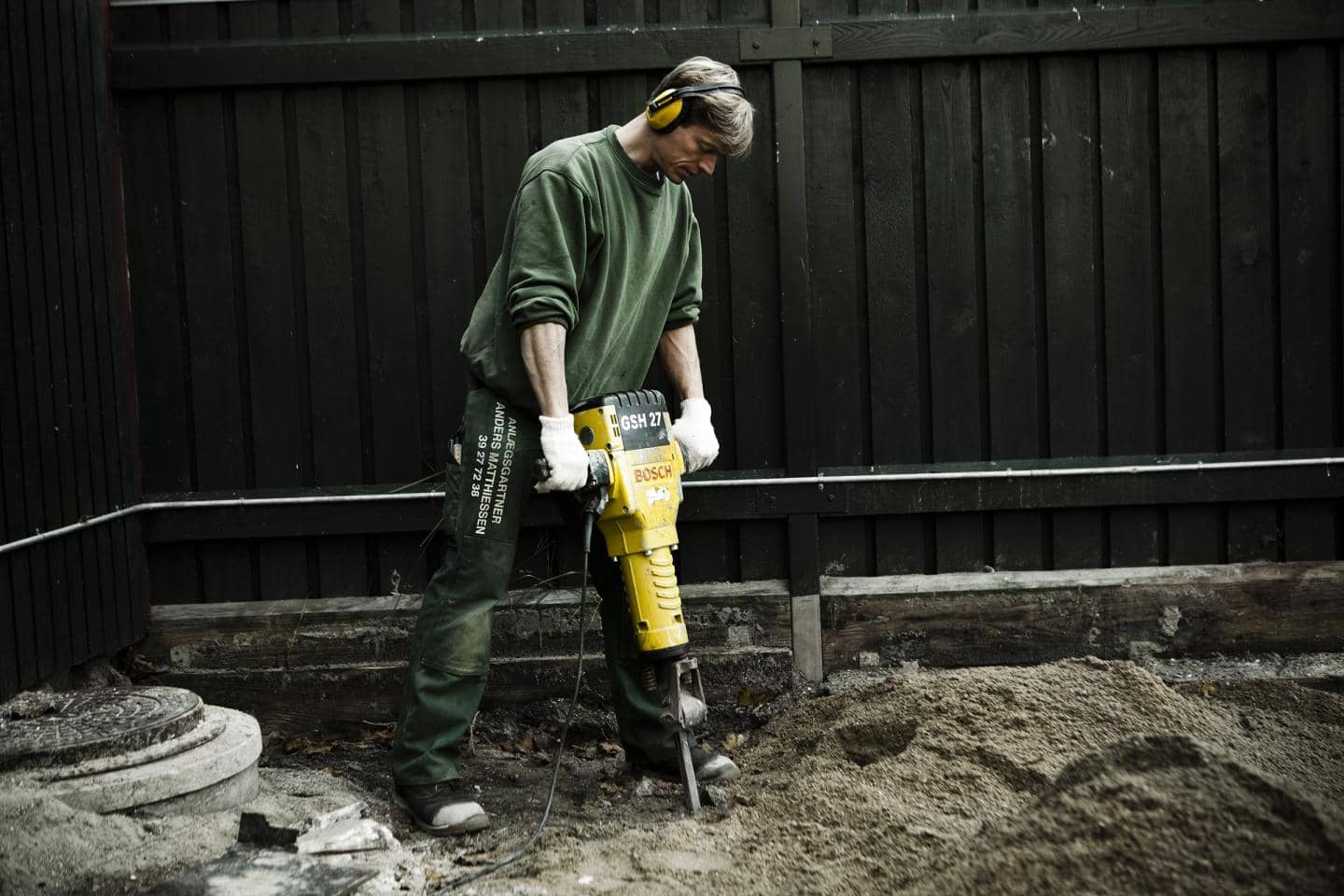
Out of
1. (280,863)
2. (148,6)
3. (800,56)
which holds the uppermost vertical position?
(148,6)

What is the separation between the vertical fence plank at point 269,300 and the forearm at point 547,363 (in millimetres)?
1445

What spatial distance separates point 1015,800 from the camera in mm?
3229

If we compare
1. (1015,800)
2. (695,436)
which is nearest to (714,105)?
(695,436)

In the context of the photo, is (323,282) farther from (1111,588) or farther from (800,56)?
(1111,588)

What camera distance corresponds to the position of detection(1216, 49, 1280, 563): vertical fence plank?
4336 millimetres

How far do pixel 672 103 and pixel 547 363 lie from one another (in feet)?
2.58

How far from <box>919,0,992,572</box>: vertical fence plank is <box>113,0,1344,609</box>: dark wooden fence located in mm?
12

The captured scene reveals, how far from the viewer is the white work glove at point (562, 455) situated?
3252 mm

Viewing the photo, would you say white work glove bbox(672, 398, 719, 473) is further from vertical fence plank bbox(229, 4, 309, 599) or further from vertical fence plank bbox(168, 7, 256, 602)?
vertical fence plank bbox(168, 7, 256, 602)

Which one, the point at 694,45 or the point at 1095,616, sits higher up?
the point at 694,45

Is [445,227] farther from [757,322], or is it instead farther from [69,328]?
[69,328]

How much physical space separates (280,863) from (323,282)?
204 cm

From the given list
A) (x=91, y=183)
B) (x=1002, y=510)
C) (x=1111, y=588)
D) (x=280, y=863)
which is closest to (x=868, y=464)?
(x=1002, y=510)

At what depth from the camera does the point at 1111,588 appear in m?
4.41
